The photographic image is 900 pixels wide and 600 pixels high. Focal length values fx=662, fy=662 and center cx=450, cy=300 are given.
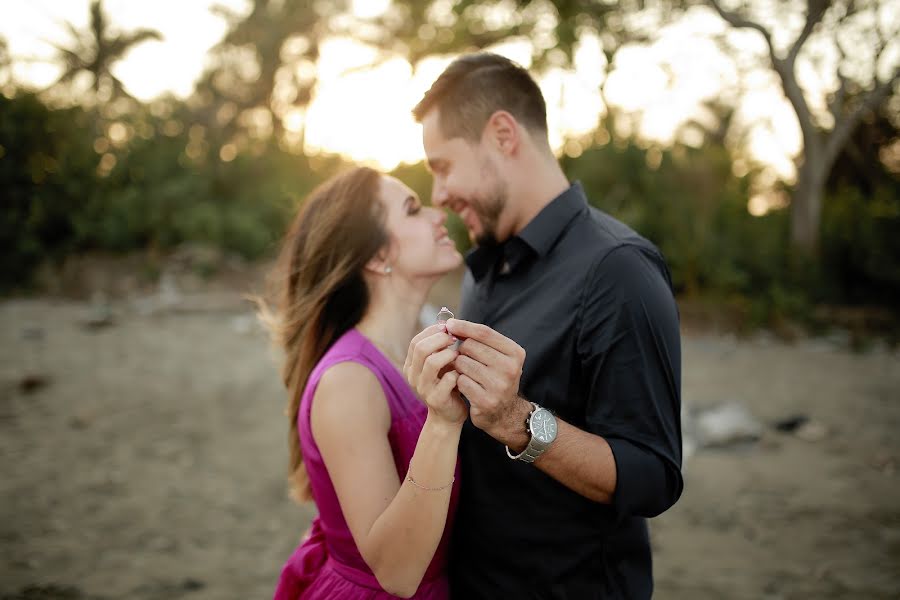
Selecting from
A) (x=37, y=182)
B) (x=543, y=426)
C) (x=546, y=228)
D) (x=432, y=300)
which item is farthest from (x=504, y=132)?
(x=37, y=182)

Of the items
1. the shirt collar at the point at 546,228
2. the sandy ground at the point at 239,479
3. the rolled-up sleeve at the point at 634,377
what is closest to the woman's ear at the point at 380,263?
the shirt collar at the point at 546,228

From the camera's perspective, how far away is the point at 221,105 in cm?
2889

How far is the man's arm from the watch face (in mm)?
24

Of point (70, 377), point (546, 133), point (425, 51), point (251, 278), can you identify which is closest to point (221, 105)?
point (425, 51)

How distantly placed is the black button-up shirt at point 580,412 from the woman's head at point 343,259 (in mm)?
448

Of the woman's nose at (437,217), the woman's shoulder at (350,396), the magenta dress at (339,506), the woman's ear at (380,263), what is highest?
the woman's nose at (437,217)

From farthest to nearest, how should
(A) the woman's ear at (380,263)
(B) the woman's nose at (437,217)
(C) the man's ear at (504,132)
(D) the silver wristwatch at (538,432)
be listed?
(B) the woman's nose at (437,217), (A) the woman's ear at (380,263), (C) the man's ear at (504,132), (D) the silver wristwatch at (538,432)

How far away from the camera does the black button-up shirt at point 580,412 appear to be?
1742 mm

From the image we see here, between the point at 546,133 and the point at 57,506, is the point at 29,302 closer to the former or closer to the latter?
the point at 57,506

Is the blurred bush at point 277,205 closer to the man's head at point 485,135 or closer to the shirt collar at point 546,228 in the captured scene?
the man's head at point 485,135

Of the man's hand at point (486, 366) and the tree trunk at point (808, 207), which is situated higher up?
the tree trunk at point (808, 207)

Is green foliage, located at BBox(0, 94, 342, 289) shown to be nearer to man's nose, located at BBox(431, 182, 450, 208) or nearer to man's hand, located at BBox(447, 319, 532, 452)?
man's nose, located at BBox(431, 182, 450, 208)

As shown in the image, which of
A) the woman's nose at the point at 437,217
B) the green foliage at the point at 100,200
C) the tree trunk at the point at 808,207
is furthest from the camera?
the green foliage at the point at 100,200

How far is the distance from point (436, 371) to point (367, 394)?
567 millimetres
